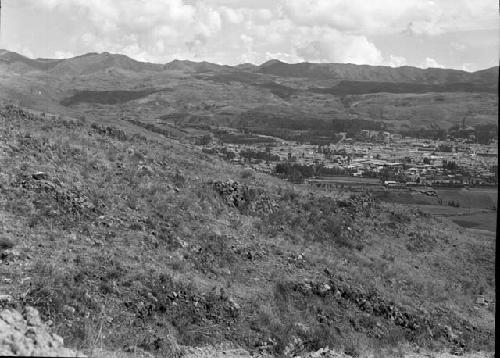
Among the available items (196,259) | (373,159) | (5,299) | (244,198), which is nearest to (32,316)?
(5,299)

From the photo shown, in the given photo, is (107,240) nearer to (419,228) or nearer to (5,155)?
(5,155)

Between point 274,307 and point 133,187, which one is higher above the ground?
point 133,187

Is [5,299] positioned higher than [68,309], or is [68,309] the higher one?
[5,299]

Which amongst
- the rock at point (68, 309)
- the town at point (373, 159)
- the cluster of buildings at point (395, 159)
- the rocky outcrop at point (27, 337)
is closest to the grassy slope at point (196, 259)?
the rock at point (68, 309)

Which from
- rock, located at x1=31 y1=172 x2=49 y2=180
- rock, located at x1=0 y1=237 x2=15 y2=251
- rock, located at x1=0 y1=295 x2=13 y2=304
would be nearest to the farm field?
rock, located at x1=31 y1=172 x2=49 y2=180

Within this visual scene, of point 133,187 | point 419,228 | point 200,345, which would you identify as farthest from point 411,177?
point 200,345

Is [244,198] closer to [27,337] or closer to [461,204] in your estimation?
[27,337]
